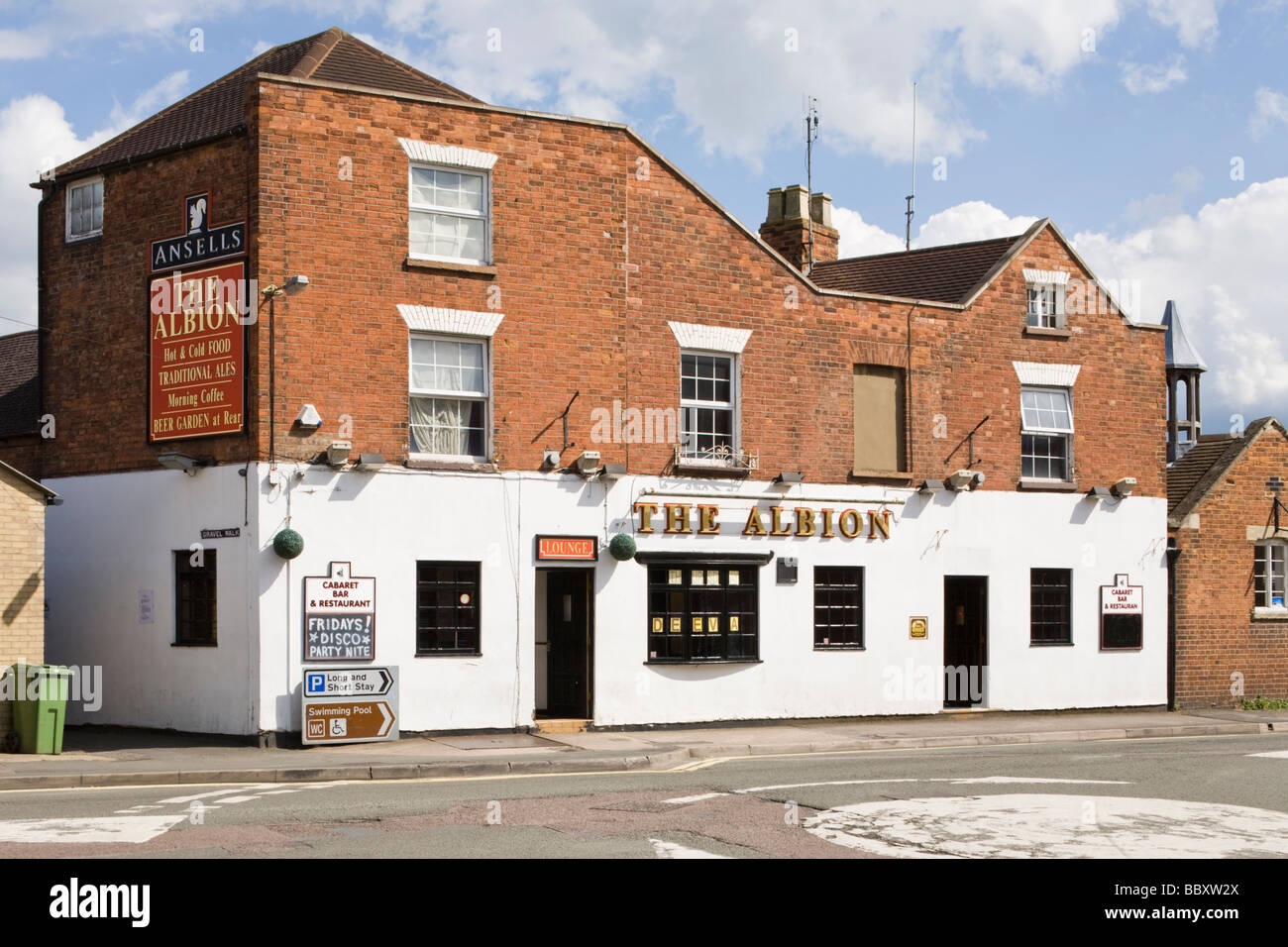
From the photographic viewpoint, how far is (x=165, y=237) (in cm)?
2069

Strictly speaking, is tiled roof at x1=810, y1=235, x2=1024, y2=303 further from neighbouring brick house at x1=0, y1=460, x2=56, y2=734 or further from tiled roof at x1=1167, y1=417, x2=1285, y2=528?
neighbouring brick house at x1=0, y1=460, x2=56, y2=734

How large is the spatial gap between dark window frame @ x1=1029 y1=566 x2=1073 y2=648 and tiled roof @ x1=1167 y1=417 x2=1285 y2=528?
9.31 feet

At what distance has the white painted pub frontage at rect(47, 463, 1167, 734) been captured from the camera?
19.4m

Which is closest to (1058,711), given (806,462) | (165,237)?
(806,462)

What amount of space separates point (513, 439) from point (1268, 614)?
621 inches

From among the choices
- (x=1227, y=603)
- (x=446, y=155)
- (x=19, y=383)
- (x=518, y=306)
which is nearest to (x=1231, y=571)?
(x=1227, y=603)

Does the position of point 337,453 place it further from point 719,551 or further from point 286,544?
point 719,551

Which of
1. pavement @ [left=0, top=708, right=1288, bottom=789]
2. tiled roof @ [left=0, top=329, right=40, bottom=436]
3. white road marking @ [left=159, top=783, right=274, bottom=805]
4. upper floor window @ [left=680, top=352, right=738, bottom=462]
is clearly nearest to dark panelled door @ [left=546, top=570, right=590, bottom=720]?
pavement @ [left=0, top=708, right=1288, bottom=789]

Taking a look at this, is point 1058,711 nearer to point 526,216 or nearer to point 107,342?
point 526,216

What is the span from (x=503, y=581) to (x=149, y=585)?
5177mm

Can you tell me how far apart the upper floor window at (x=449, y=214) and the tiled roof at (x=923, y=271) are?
29.8ft

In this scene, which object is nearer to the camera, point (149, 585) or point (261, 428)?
point (261, 428)

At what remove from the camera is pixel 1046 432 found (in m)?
25.7

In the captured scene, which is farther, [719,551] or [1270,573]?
[1270,573]
